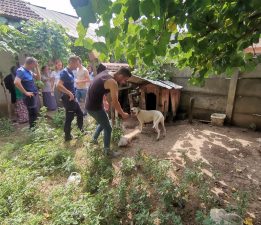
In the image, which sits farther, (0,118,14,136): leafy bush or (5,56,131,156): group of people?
(0,118,14,136): leafy bush

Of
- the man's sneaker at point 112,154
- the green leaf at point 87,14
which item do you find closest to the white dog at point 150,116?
the man's sneaker at point 112,154

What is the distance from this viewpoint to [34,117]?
6086mm

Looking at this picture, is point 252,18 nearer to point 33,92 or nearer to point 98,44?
point 98,44

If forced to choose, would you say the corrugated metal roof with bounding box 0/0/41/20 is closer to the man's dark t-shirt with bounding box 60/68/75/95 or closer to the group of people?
the group of people

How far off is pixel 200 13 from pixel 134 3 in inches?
31.6

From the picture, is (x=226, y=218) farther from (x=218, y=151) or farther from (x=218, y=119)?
(x=218, y=119)

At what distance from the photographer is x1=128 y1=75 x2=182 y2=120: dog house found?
267 inches

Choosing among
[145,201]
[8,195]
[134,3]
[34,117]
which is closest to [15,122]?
[34,117]

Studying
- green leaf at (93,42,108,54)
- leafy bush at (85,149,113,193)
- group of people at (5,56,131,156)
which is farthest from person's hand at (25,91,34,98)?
green leaf at (93,42,108,54)

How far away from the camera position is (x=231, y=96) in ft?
20.7

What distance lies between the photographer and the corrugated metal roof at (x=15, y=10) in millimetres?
8883

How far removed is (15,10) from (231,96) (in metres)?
9.12

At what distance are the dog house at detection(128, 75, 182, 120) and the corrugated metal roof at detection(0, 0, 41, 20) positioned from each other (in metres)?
5.63

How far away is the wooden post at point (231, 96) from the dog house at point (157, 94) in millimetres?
1474
